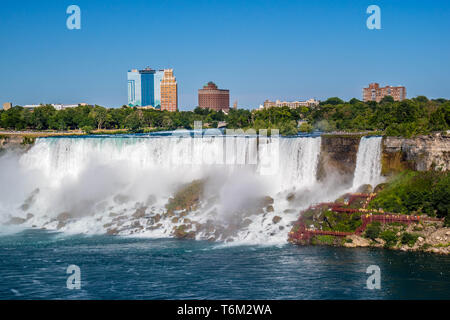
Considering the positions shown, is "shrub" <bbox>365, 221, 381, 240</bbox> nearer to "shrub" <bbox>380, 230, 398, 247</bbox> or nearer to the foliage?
"shrub" <bbox>380, 230, 398, 247</bbox>

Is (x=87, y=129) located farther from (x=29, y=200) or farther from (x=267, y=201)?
(x=267, y=201)

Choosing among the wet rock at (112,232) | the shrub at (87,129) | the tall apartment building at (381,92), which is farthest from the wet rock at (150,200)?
the tall apartment building at (381,92)

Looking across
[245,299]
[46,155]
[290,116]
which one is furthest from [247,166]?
[290,116]

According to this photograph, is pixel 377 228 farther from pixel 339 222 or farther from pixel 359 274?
pixel 359 274

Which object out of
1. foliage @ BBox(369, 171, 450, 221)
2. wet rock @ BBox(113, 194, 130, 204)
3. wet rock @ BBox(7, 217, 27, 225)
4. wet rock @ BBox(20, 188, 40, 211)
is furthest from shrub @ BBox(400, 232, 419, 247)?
wet rock @ BBox(20, 188, 40, 211)

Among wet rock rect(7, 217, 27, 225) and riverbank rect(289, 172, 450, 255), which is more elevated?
riverbank rect(289, 172, 450, 255)

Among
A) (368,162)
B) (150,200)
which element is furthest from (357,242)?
(150,200)
